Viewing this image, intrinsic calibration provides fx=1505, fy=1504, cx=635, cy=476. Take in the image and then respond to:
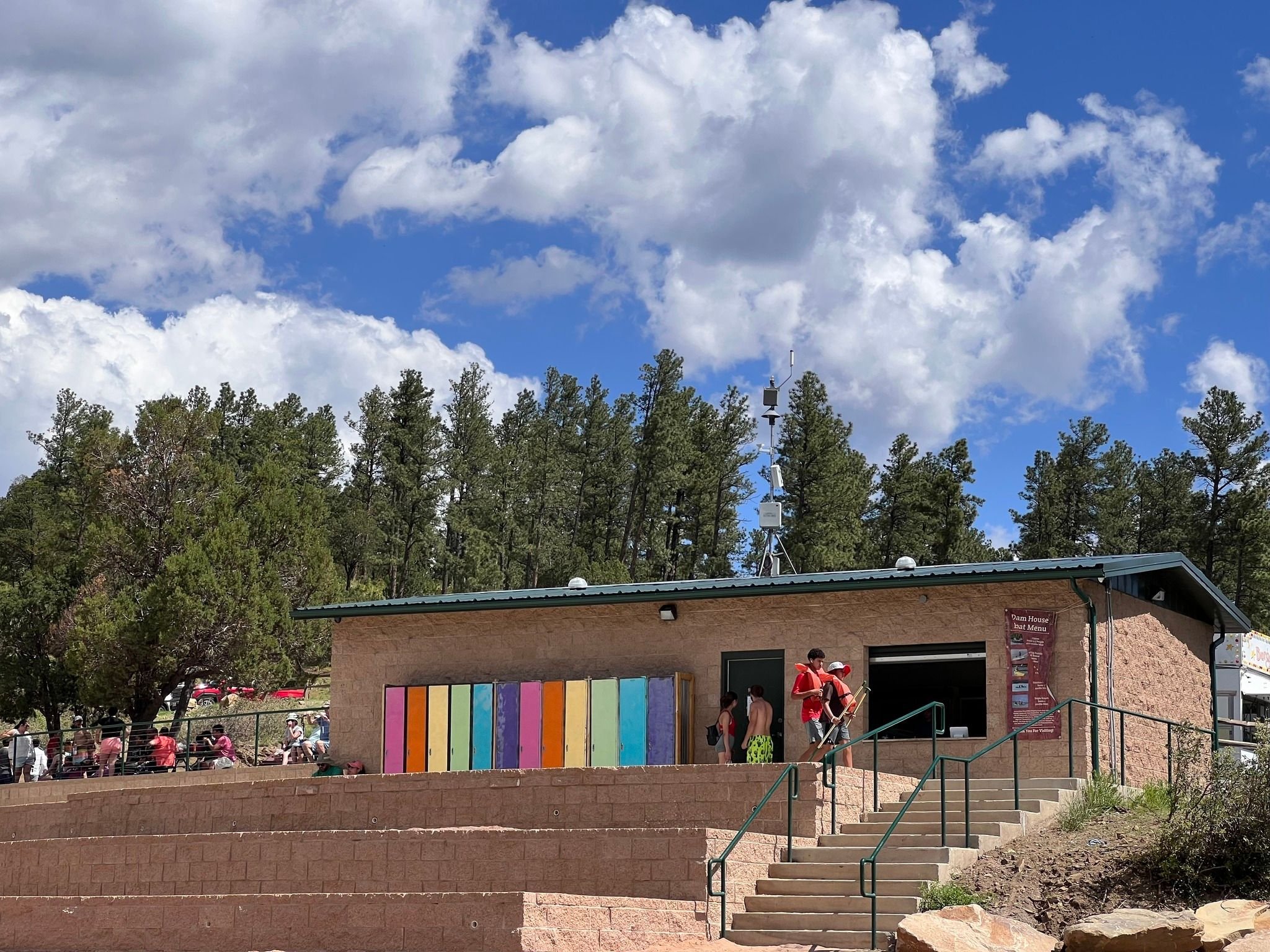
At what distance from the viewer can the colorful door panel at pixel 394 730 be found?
22281 mm

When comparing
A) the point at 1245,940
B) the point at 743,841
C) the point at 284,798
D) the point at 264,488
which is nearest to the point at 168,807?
the point at 284,798

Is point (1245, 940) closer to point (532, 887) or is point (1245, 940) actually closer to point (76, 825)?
point (532, 887)

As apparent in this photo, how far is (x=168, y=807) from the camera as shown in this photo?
19109 millimetres

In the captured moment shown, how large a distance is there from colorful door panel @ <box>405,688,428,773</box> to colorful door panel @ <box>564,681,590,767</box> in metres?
2.26

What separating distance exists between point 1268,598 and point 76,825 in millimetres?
44733

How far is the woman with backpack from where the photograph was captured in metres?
19.3

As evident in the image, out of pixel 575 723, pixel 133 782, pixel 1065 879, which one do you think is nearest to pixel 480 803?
pixel 575 723

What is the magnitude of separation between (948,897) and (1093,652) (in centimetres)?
633

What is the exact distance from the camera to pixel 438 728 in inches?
867

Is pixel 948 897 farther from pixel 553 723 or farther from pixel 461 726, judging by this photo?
pixel 461 726

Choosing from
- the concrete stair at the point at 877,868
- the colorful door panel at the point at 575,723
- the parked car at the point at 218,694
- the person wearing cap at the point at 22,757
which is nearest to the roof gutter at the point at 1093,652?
the concrete stair at the point at 877,868

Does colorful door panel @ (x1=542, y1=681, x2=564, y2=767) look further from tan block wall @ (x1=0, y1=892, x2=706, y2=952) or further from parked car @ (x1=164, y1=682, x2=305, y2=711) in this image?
parked car @ (x1=164, y1=682, x2=305, y2=711)

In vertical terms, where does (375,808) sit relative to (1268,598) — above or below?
below

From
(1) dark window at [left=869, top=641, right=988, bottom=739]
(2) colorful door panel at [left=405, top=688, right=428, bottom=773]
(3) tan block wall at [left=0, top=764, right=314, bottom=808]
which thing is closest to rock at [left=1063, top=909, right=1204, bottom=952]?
(1) dark window at [left=869, top=641, right=988, bottom=739]
